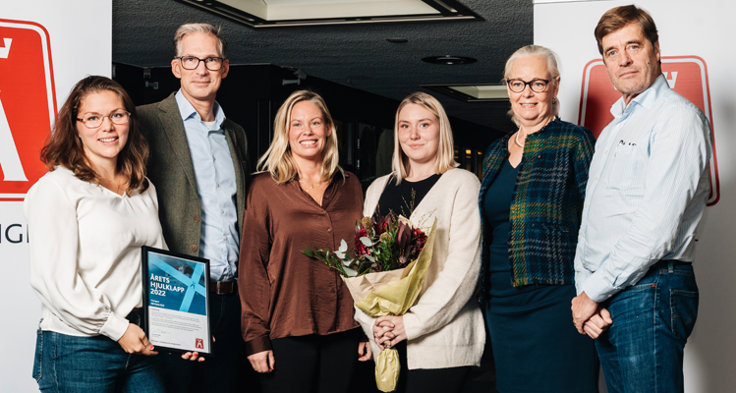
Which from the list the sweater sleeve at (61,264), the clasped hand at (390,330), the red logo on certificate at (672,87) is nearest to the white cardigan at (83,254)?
the sweater sleeve at (61,264)

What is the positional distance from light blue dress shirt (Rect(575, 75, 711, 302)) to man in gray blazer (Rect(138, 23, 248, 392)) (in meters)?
1.52

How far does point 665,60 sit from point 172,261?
248 centimetres

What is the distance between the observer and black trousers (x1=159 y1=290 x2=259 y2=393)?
325 cm

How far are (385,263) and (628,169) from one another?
95cm

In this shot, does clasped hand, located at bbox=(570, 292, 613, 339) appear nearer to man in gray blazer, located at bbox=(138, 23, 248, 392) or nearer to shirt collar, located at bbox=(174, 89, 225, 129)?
man in gray blazer, located at bbox=(138, 23, 248, 392)

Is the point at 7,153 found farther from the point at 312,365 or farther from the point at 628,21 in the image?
the point at 628,21

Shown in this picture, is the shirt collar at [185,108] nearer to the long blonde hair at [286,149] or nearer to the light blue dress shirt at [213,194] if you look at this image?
the light blue dress shirt at [213,194]

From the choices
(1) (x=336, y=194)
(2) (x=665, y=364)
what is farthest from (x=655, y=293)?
(1) (x=336, y=194)

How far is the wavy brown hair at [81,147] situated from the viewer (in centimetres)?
280

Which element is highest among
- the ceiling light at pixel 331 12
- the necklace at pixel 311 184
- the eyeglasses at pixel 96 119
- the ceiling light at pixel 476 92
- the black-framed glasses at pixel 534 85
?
the ceiling light at pixel 331 12

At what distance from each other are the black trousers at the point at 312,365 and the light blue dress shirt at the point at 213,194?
1.40 ft

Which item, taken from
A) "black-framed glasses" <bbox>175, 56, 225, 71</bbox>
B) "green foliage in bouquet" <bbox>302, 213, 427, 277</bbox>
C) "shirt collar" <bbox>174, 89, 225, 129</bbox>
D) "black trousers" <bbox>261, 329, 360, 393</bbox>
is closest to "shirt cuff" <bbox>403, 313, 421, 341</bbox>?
"green foliage in bouquet" <bbox>302, 213, 427, 277</bbox>

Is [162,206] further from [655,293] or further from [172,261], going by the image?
[655,293]

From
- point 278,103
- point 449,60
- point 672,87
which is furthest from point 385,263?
point 449,60
